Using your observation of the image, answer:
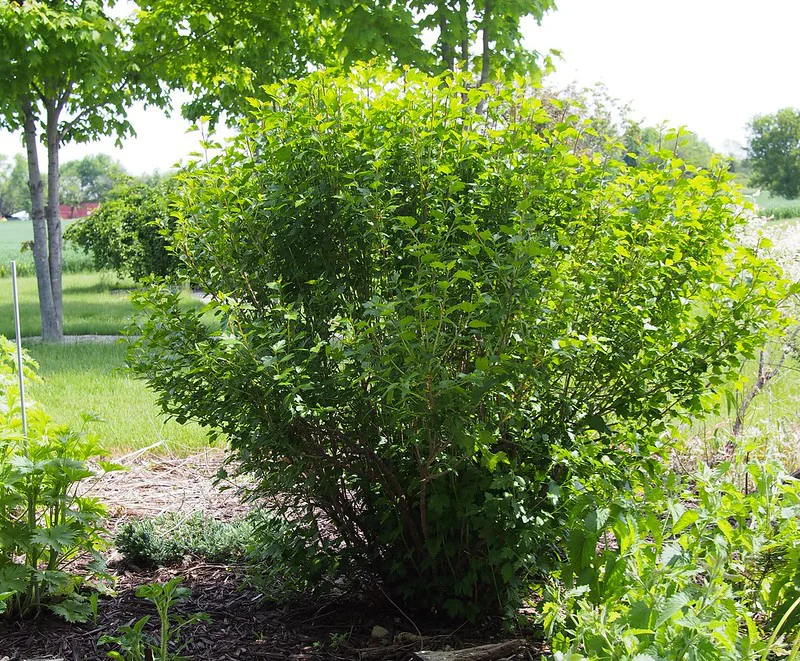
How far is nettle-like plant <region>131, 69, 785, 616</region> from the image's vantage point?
2.60m

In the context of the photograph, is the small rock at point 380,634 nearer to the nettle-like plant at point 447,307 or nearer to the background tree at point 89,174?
the nettle-like plant at point 447,307

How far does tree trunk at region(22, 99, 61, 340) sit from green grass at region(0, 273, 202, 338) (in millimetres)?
944

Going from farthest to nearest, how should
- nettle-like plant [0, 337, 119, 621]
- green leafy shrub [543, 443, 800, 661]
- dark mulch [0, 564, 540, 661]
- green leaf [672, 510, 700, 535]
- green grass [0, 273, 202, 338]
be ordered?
1. green grass [0, 273, 202, 338]
2. nettle-like plant [0, 337, 119, 621]
3. dark mulch [0, 564, 540, 661]
4. green leaf [672, 510, 700, 535]
5. green leafy shrub [543, 443, 800, 661]

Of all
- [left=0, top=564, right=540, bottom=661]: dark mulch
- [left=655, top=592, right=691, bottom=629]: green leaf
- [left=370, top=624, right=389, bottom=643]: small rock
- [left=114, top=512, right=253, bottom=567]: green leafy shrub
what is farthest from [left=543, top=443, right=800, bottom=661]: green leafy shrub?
[left=114, top=512, right=253, bottom=567]: green leafy shrub

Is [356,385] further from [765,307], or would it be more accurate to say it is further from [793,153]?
[793,153]

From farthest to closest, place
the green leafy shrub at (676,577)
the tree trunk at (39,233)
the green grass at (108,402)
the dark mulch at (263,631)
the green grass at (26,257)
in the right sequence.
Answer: the green grass at (26,257), the tree trunk at (39,233), the green grass at (108,402), the dark mulch at (263,631), the green leafy shrub at (676,577)

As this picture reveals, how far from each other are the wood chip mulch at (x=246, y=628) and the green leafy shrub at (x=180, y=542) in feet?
0.19

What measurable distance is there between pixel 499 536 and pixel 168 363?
1.33 m

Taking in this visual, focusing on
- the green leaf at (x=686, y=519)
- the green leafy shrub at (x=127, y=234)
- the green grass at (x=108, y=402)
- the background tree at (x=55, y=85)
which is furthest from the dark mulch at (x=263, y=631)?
the green leafy shrub at (x=127, y=234)

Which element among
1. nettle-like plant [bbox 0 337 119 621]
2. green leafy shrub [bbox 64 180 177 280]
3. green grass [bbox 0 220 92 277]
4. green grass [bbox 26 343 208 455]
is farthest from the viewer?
green grass [bbox 0 220 92 277]

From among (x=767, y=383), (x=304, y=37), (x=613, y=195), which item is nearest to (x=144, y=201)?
(x=304, y=37)

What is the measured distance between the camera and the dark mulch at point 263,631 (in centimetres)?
288

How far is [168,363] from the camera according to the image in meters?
2.84

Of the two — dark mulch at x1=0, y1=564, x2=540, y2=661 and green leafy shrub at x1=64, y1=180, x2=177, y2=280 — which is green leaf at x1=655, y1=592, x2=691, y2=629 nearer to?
dark mulch at x1=0, y1=564, x2=540, y2=661
